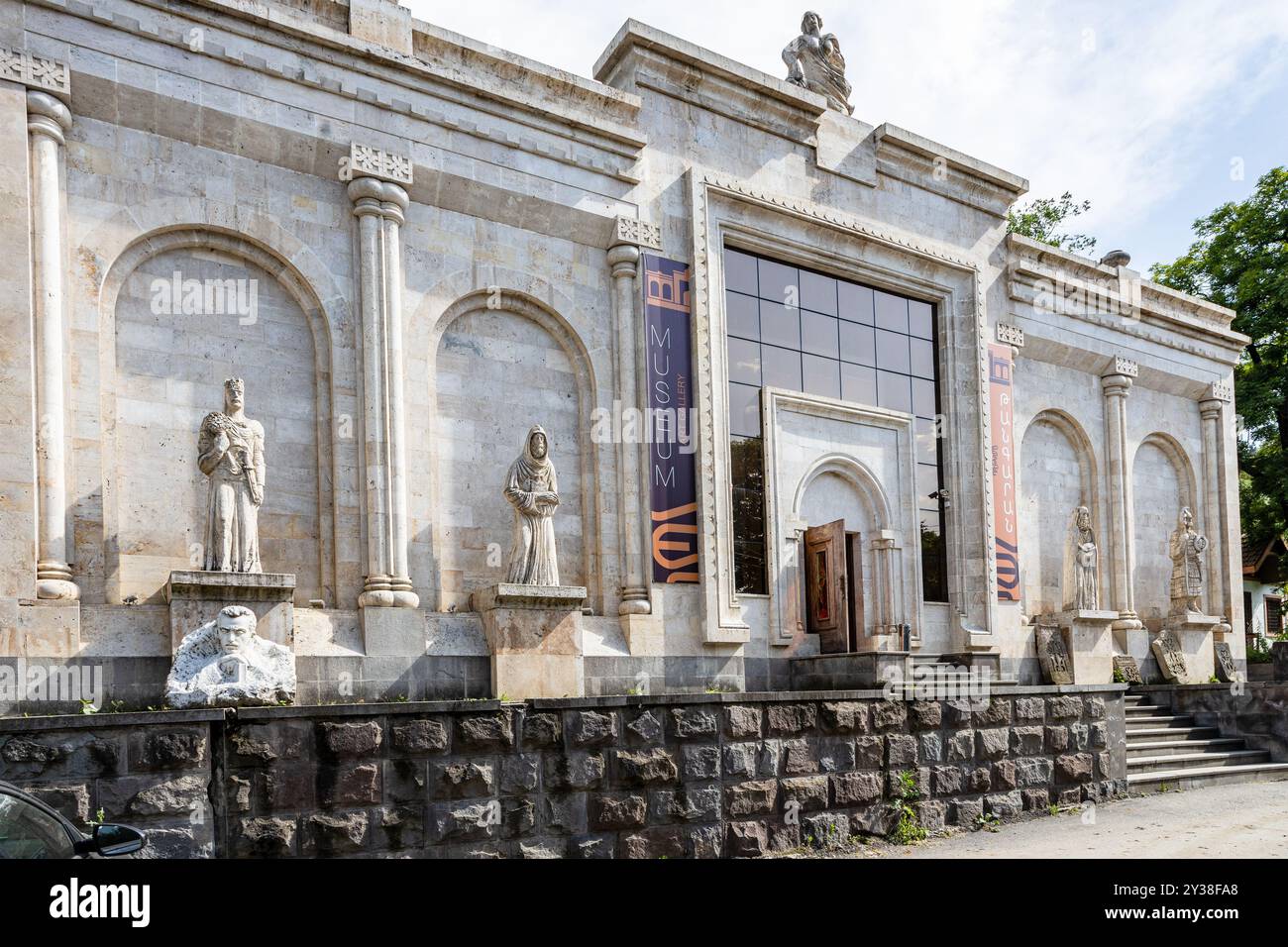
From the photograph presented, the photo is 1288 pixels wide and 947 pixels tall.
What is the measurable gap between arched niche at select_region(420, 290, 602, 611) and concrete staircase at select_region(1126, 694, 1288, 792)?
875 cm

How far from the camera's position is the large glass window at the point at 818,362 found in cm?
1759

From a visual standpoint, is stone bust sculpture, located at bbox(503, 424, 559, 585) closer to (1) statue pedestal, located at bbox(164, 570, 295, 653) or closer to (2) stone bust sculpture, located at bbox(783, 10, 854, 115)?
(1) statue pedestal, located at bbox(164, 570, 295, 653)

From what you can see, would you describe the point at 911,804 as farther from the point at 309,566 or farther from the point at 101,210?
the point at 101,210

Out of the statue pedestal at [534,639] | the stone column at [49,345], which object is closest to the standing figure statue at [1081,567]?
the statue pedestal at [534,639]

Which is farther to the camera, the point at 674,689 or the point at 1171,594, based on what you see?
the point at 1171,594

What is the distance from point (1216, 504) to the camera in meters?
25.5

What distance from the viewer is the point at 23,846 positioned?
482 centimetres

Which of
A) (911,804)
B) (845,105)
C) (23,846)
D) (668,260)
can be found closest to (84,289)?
(668,260)

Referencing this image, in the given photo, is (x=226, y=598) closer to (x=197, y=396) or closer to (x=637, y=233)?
(x=197, y=396)

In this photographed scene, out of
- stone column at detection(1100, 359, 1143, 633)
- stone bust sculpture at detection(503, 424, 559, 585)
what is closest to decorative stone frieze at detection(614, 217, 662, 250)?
stone bust sculpture at detection(503, 424, 559, 585)

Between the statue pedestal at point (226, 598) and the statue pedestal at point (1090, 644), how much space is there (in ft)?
50.3

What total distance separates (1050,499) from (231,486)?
17100 mm

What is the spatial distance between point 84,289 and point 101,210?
0.99 meters

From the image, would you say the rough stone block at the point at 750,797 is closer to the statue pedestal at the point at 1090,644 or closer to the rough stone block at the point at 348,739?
the rough stone block at the point at 348,739
